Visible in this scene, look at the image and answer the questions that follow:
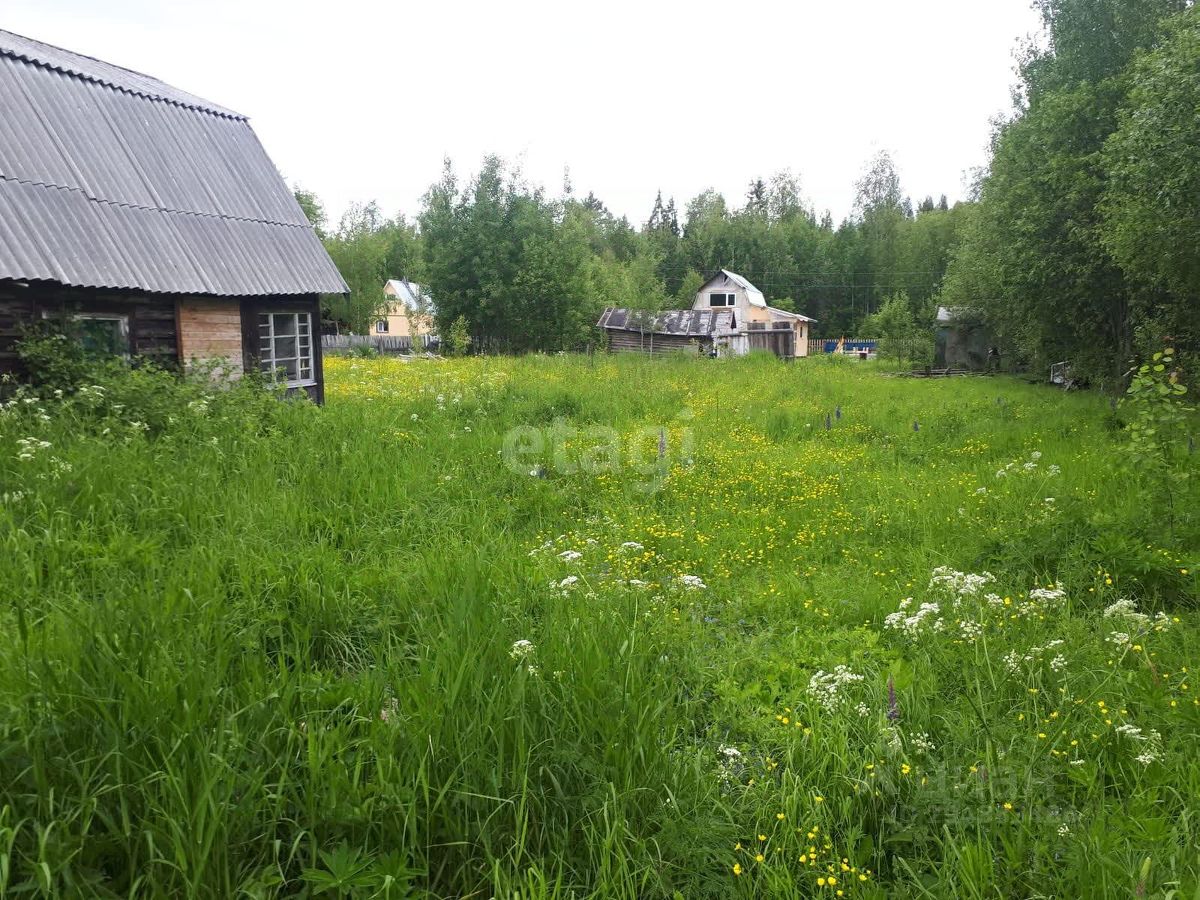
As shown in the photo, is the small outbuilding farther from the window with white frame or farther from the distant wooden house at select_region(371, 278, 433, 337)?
the distant wooden house at select_region(371, 278, 433, 337)

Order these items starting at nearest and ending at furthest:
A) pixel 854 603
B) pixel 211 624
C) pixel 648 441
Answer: pixel 211 624, pixel 854 603, pixel 648 441

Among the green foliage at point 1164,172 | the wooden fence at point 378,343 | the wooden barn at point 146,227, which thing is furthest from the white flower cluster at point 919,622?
the wooden fence at point 378,343

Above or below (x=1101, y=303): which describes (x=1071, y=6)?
above

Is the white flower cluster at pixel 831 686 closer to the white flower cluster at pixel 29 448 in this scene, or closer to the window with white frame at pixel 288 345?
the white flower cluster at pixel 29 448

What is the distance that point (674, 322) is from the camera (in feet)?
146

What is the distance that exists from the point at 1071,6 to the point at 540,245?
86.3ft

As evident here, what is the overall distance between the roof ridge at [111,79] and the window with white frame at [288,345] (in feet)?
16.1

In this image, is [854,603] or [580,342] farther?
[580,342]

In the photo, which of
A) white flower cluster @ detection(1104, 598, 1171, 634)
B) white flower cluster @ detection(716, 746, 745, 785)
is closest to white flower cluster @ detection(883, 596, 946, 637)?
white flower cluster @ detection(1104, 598, 1171, 634)

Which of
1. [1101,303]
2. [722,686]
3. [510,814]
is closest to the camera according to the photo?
[510,814]

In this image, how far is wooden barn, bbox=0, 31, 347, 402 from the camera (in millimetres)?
10703

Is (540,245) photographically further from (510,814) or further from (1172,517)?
(510,814)

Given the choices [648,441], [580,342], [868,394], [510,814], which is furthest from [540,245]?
[510,814]

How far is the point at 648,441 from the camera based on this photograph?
36.0 ft
